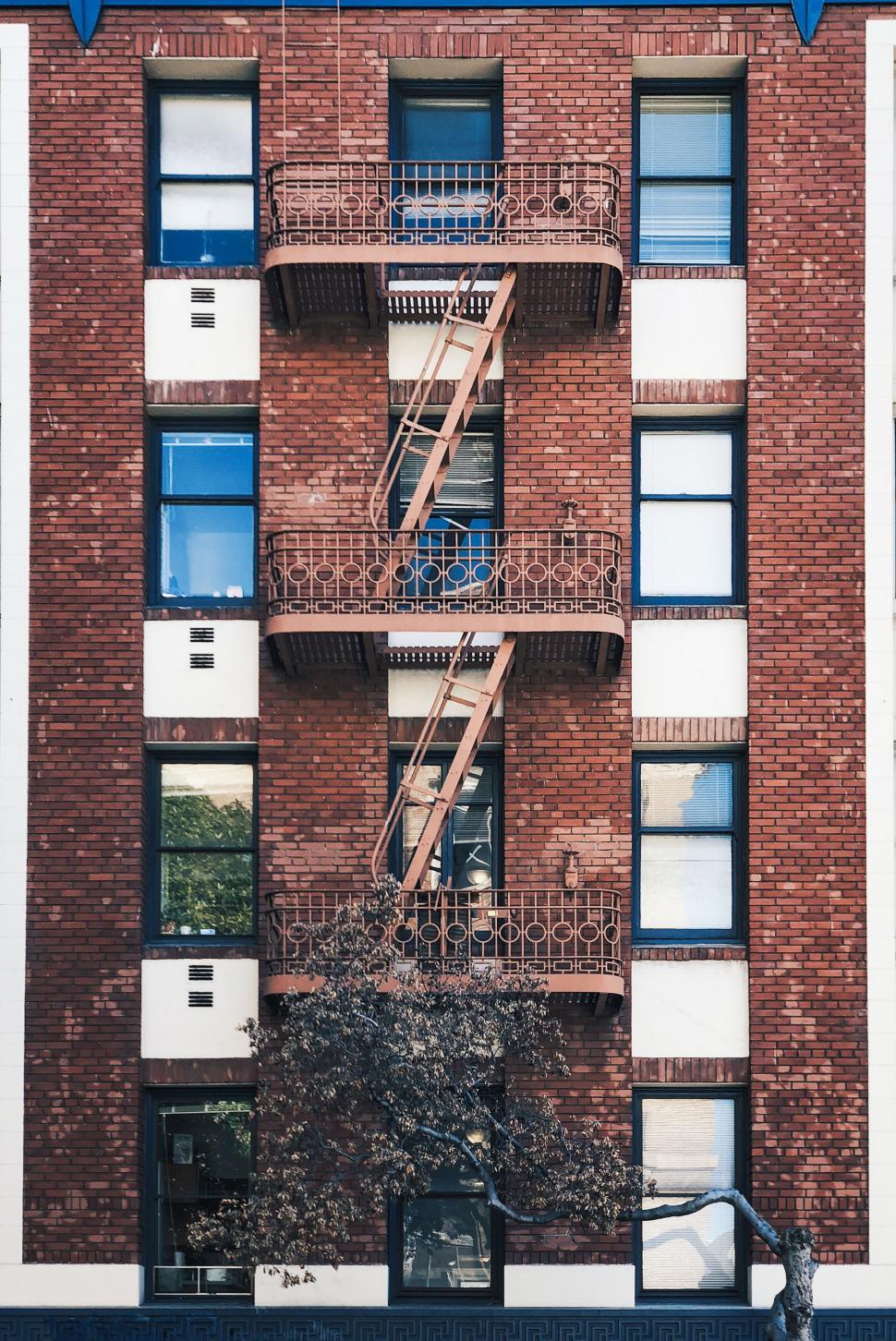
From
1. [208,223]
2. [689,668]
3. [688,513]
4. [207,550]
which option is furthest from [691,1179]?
[208,223]

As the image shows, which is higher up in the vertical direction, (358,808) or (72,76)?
(72,76)

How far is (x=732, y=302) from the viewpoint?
2000 centimetres

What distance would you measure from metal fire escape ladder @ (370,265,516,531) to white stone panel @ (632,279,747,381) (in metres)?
1.41

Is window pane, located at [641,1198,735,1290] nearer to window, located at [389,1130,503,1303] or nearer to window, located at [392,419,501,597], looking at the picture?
window, located at [389,1130,503,1303]

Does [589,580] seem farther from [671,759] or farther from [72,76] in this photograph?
[72,76]

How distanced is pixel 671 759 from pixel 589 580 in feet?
6.76

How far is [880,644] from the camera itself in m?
19.5

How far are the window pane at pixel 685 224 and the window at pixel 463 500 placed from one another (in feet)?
8.54

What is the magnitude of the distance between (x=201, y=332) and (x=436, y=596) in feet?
12.1

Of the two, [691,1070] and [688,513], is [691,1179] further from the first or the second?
[688,513]

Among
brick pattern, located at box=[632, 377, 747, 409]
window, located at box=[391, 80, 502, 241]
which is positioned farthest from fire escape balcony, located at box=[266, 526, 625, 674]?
window, located at box=[391, 80, 502, 241]

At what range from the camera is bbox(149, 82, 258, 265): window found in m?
20.5

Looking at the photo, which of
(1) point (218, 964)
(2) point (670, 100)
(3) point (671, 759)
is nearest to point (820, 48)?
(2) point (670, 100)

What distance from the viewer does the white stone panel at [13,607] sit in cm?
1889
